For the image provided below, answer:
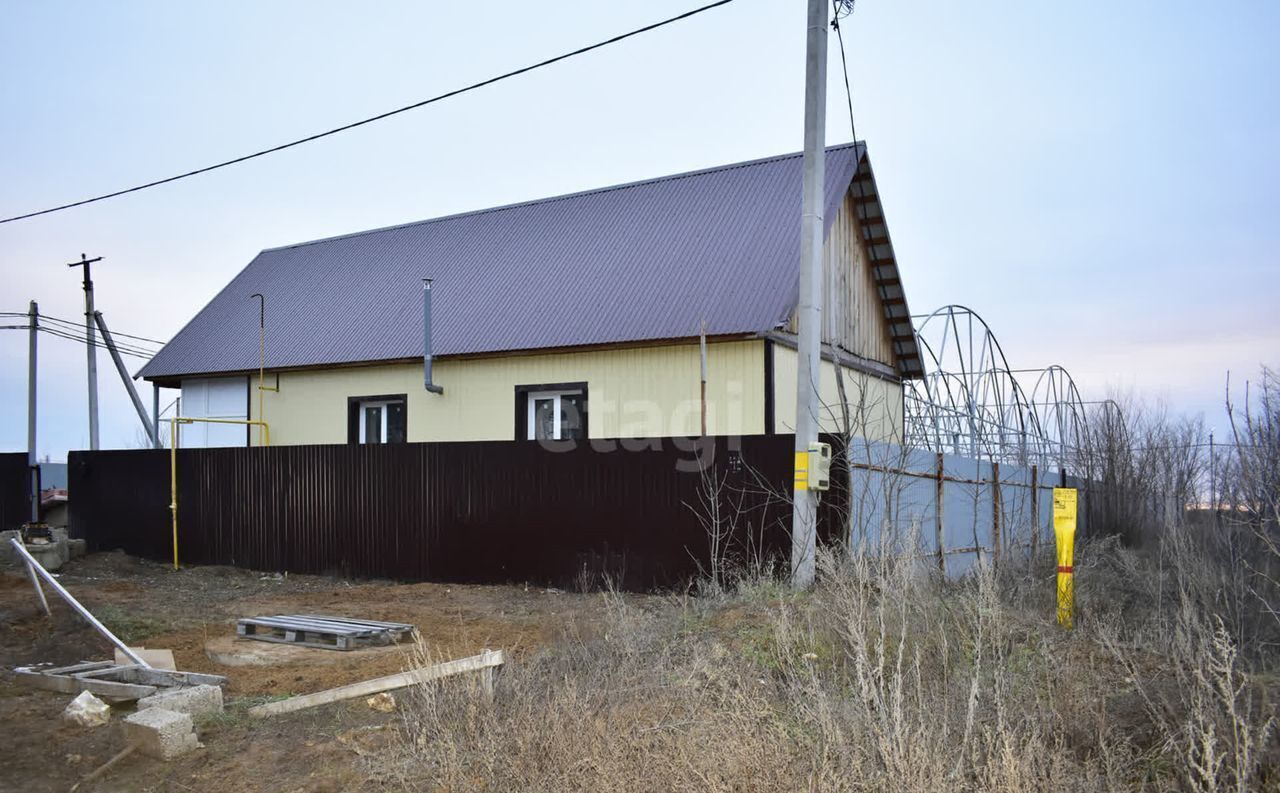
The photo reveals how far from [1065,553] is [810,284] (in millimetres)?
3416

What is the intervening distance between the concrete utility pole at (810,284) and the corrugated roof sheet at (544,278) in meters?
3.73

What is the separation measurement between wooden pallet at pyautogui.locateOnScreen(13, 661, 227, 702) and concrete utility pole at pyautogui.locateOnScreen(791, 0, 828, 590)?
17.3 feet

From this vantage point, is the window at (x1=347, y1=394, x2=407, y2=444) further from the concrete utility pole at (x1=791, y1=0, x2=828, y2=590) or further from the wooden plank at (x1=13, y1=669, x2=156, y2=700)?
the wooden plank at (x1=13, y1=669, x2=156, y2=700)

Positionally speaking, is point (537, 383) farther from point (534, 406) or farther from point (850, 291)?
point (850, 291)

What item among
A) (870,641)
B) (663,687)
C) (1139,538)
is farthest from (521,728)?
(1139,538)

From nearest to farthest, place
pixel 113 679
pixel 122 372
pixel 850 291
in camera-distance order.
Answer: pixel 113 679 < pixel 850 291 < pixel 122 372

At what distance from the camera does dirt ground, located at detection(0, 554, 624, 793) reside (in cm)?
580

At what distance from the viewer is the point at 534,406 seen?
16.2m

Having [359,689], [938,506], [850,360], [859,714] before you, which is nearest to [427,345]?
[850,360]

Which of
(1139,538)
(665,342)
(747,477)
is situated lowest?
(1139,538)

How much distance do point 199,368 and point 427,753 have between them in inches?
662

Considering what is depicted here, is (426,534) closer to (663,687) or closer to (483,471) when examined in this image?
(483,471)

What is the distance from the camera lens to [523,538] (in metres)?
12.8

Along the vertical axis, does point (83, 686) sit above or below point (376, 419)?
below
